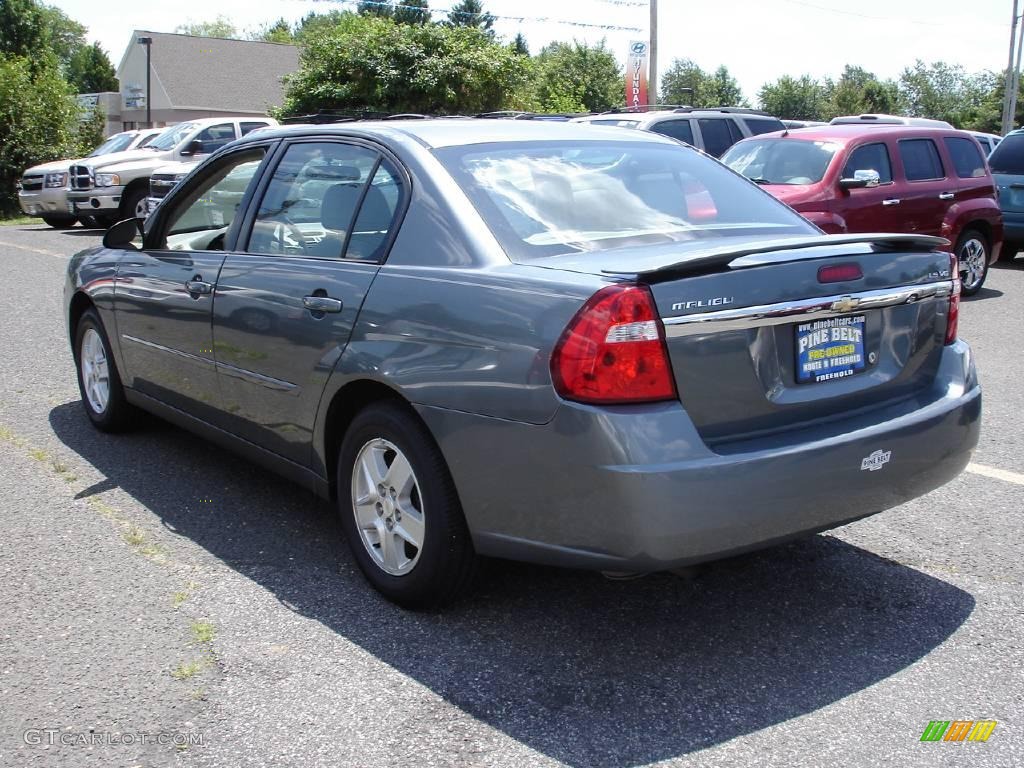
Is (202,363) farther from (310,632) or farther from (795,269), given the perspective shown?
(795,269)

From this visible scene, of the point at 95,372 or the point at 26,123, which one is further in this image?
the point at 26,123

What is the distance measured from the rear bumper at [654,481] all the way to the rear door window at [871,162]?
25.1 feet

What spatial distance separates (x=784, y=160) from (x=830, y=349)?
Answer: 796 cm

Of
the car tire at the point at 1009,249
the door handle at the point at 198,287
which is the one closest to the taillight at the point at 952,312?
the door handle at the point at 198,287

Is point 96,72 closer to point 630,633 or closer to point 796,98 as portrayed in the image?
point 796,98

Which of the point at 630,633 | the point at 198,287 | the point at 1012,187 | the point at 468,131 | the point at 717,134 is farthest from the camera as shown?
the point at 717,134

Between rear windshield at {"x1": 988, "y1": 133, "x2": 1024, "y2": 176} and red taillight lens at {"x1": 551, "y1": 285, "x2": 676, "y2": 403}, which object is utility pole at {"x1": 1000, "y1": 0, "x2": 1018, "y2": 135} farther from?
red taillight lens at {"x1": 551, "y1": 285, "x2": 676, "y2": 403}

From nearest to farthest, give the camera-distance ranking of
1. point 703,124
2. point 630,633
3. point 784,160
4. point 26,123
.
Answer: point 630,633 → point 784,160 → point 703,124 → point 26,123

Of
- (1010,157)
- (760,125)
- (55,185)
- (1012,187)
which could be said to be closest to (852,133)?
(1012,187)

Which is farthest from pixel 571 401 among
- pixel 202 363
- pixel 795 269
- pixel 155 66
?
pixel 155 66

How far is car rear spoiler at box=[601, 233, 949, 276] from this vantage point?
3164 mm

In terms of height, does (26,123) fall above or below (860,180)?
above

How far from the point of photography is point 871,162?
1091cm

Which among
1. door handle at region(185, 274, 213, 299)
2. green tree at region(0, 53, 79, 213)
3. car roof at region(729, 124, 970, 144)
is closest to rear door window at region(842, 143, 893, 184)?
car roof at region(729, 124, 970, 144)
